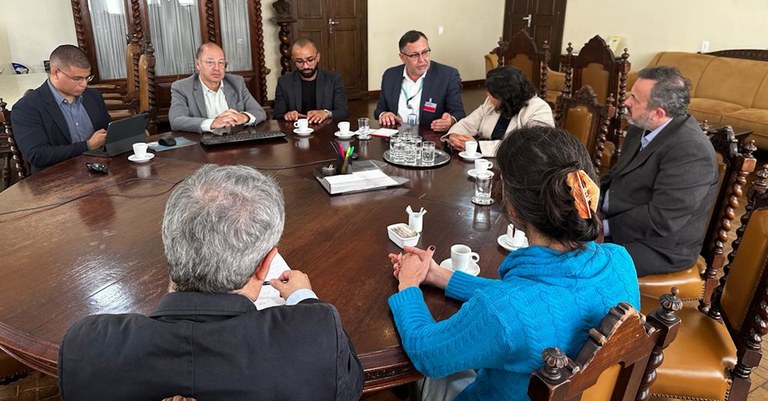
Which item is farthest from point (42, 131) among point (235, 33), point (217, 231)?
point (235, 33)

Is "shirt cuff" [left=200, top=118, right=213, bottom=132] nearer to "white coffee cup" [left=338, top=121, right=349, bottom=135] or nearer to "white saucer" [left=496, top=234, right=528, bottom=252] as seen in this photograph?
"white coffee cup" [left=338, top=121, right=349, bottom=135]

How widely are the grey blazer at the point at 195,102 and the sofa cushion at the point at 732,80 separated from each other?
495cm

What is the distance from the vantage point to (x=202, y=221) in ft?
2.98

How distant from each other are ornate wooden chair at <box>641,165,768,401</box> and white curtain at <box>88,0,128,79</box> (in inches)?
210

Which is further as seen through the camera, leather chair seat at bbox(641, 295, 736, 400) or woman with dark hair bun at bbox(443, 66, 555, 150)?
woman with dark hair bun at bbox(443, 66, 555, 150)

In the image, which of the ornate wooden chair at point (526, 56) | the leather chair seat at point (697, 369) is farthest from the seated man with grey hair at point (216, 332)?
the ornate wooden chair at point (526, 56)

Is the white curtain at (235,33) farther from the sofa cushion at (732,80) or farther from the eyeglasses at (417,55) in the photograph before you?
the sofa cushion at (732,80)

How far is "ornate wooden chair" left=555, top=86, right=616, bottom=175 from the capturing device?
105 inches

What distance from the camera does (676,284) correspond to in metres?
1.88

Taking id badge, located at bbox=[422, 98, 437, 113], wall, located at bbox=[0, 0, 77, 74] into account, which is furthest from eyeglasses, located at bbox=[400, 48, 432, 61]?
wall, located at bbox=[0, 0, 77, 74]

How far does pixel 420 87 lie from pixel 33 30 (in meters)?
4.05

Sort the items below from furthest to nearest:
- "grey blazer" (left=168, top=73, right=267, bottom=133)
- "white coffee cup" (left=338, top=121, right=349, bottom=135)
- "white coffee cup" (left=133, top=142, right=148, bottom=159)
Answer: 1. "grey blazer" (left=168, top=73, right=267, bottom=133)
2. "white coffee cup" (left=338, top=121, right=349, bottom=135)
3. "white coffee cup" (left=133, top=142, right=148, bottom=159)

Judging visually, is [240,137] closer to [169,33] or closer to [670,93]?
[670,93]

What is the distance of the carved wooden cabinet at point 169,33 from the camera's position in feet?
16.3
